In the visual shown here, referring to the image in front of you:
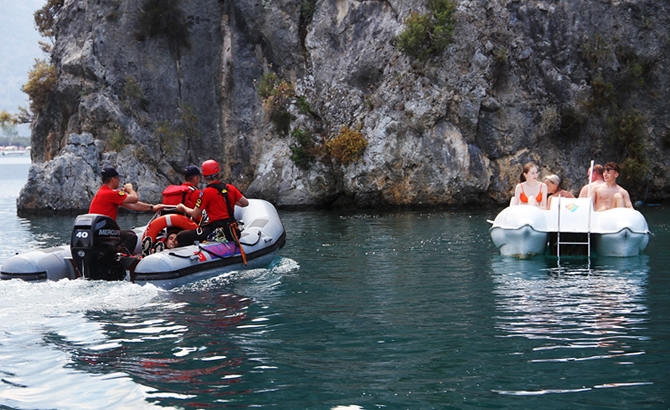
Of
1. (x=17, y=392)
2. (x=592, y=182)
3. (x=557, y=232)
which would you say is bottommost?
(x=17, y=392)

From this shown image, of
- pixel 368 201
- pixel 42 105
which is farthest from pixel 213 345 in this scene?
pixel 42 105

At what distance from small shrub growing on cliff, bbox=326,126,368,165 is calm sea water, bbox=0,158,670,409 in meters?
11.5

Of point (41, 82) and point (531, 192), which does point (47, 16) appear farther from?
point (531, 192)

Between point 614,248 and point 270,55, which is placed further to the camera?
point 270,55

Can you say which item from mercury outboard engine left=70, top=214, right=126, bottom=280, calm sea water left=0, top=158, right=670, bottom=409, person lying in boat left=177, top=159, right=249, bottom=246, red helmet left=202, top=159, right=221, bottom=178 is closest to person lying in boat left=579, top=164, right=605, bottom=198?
calm sea water left=0, top=158, right=670, bottom=409

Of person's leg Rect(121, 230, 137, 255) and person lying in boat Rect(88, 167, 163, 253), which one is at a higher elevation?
person lying in boat Rect(88, 167, 163, 253)

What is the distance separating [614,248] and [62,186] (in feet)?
61.9

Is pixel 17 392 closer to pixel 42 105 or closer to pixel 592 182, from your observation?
pixel 592 182

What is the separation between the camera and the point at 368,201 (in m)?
23.1

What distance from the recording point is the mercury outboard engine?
9453 mm

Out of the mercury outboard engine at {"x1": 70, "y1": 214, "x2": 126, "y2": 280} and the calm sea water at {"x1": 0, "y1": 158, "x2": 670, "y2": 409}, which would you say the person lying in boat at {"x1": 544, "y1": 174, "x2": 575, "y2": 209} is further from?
the mercury outboard engine at {"x1": 70, "y1": 214, "x2": 126, "y2": 280}

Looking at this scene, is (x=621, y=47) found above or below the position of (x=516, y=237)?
above

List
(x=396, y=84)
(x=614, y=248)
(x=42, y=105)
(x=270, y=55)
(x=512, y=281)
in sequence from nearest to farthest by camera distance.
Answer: (x=512, y=281), (x=614, y=248), (x=396, y=84), (x=270, y=55), (x=42, y=105)

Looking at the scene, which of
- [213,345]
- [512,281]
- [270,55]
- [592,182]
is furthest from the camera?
[270,55]
